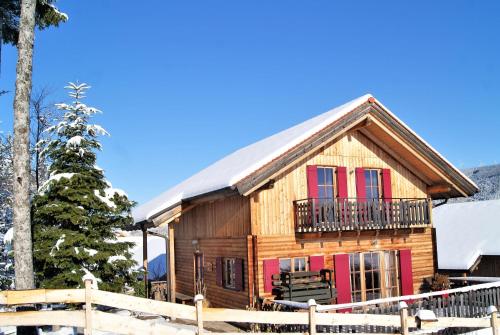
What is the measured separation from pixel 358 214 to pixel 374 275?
2.65 metres

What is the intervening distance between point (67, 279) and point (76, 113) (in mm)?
5185

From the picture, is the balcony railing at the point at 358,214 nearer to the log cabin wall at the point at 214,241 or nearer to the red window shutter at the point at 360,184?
the red window shutter at the point at 360,184

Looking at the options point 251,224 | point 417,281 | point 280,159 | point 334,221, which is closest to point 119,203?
point 251,224

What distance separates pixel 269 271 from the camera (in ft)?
50.2

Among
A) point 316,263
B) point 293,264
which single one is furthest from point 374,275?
point 293,264

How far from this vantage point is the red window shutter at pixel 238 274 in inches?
623

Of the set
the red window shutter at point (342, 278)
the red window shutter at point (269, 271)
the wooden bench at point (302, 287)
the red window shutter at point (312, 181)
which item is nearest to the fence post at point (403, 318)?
the wooden bench at point (302, 287)

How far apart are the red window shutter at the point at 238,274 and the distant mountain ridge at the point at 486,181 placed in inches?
3300

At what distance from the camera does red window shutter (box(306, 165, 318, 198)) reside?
54.3ft

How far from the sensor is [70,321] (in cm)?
768

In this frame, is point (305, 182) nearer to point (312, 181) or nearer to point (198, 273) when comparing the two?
point (312, 181)

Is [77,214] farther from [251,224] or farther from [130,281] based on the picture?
[251,224]

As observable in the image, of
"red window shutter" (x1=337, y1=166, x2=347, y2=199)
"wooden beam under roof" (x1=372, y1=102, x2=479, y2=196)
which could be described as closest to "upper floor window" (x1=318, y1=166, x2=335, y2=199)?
"red window shutter" (x1=337, y1=166, x2=347, y2=199)

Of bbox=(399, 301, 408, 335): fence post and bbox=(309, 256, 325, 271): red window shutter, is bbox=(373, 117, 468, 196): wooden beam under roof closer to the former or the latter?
bbox=(309, 256, 325, 271): red window shutter
